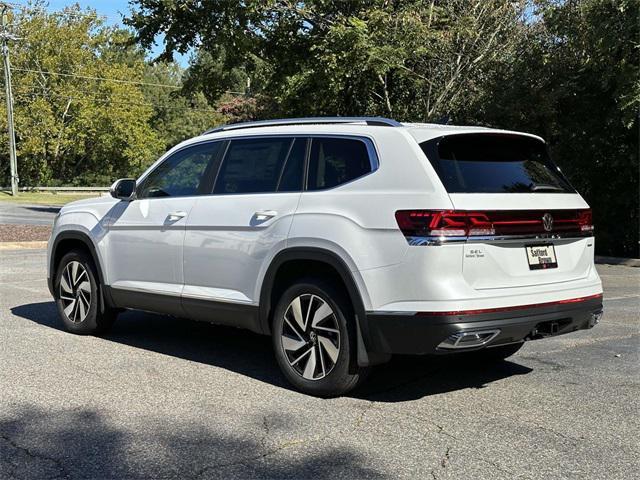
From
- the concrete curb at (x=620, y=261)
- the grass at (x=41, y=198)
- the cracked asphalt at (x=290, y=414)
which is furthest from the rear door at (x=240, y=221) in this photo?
the grass at (x=41, y=198)

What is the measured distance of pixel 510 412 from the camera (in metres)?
4.66

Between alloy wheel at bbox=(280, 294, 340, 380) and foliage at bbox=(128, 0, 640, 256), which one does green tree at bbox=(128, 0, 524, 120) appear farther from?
alloy wheel at bbox=(280, 294, 340, 380)

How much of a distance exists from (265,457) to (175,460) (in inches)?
18.7

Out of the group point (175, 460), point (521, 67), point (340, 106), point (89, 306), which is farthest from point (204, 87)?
point (175, 460)

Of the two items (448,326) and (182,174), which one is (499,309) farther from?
(182,174)

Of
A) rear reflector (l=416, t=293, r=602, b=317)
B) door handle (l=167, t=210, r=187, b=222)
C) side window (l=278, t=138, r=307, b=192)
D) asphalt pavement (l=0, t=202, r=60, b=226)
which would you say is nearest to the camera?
rear reflector (l=416, t=293, r=602, b=317)

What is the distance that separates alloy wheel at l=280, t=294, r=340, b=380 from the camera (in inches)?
192

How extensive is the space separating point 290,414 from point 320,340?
0.59 meters

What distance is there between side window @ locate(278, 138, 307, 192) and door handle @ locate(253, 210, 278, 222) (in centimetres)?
20

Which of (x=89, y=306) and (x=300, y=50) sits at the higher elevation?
(x=300, y=50)

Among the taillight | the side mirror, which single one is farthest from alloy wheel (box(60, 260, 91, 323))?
the taillight

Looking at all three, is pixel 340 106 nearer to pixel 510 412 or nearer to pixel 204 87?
pixel 204 87

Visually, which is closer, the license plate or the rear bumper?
the rear bumper

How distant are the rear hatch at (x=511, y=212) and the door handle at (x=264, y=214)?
1229 millimetres
